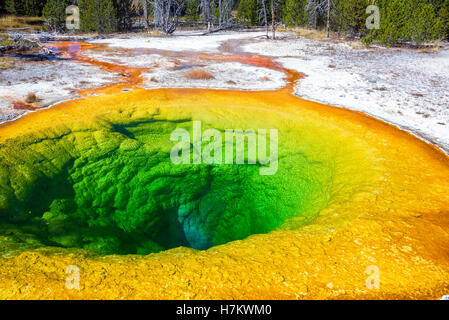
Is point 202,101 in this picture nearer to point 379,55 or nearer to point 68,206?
point 68,206

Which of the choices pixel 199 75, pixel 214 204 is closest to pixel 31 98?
pixel 199 75

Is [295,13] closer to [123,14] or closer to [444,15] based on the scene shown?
→ [444,15]

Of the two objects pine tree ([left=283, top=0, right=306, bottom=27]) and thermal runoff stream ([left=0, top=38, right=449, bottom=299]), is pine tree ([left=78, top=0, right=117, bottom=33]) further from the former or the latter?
thermal runoff stream ([left=0, top=38, right=449, bottom=299])

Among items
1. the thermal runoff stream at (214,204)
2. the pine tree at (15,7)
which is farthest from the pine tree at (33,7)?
the thermal runoff stream at (214,204)

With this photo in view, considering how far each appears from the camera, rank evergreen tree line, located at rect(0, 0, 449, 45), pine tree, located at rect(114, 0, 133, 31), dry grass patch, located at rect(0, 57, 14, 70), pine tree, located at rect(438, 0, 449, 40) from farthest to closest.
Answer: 1. pine tree, located at rect(114, 0, 133, 31)
2. pine tree, located at rect(438, 0, 449, 40)
3. evergreen tree line, located at rect(0, 0, 449, 45)
4. dry grass patch, located at rect(0, 57, 14, 70)

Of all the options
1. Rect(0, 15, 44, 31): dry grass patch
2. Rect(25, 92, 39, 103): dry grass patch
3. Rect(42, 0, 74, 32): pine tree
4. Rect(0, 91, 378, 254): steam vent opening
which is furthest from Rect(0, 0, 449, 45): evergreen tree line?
Rect(25, 92, 39, 103): dry grass patch

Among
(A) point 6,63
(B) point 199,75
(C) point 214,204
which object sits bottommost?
(C) point 214,204
